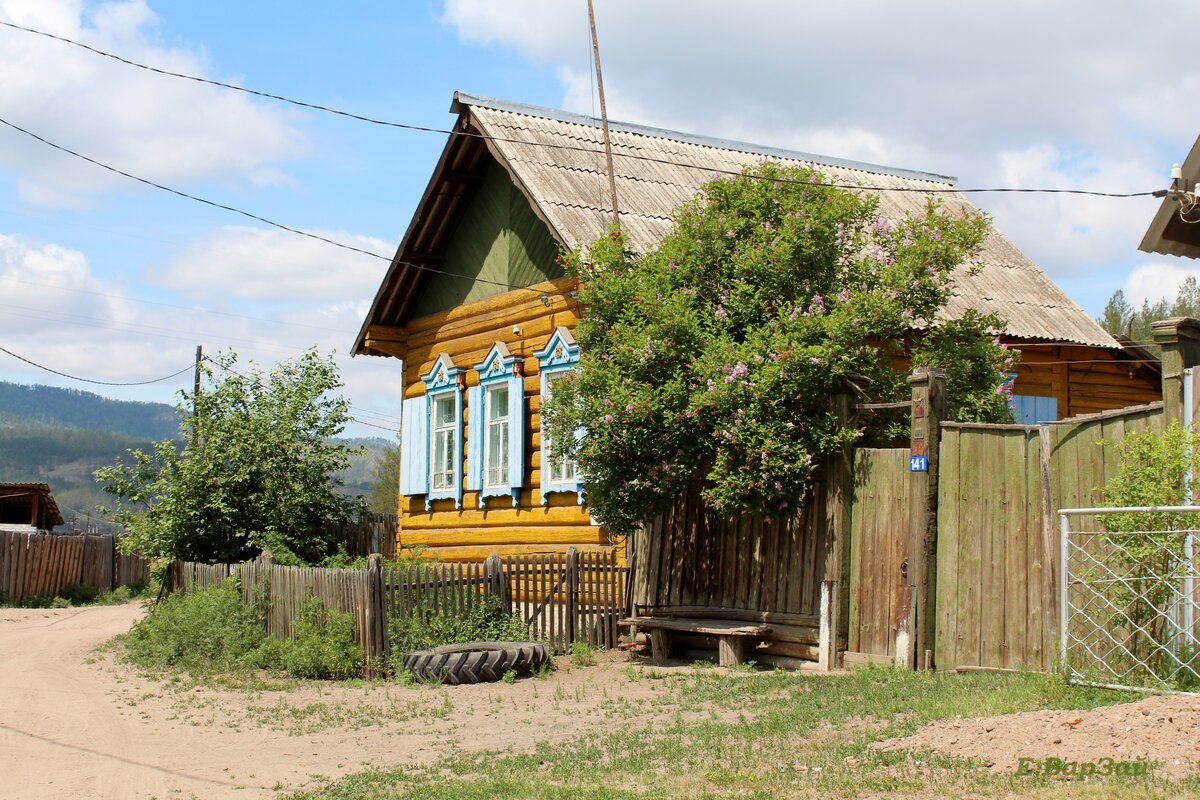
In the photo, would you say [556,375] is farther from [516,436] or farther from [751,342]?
[751,342]

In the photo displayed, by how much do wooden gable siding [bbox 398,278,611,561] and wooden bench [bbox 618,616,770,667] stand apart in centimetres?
261

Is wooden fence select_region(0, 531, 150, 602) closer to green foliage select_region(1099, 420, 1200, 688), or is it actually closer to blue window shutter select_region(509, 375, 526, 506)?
blue window shutter select_region(509, 375, 526, 506)

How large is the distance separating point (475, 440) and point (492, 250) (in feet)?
9.92

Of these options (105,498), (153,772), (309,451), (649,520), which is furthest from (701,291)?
(105,498)

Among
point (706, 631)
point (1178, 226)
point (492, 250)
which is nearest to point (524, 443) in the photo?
point (492, 250)

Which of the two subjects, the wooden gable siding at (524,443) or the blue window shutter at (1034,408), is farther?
the blue window shutter at (1034,408)

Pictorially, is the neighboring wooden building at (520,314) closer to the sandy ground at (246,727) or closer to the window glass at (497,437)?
the window glass at (497,437)

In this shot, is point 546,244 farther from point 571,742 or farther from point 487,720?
point 571,742

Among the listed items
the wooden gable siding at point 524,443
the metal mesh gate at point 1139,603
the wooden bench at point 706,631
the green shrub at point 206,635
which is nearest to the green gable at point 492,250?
the wooden gable siding at point 524,443

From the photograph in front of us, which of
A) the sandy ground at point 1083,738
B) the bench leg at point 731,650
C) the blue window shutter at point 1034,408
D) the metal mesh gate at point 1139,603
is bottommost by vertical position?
the bench leg at point 731,650

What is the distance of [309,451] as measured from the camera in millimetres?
19922

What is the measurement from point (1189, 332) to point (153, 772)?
8.44 meters

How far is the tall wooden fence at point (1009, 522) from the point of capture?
10078mm

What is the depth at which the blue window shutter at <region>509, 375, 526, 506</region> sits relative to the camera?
1816 centimetres
